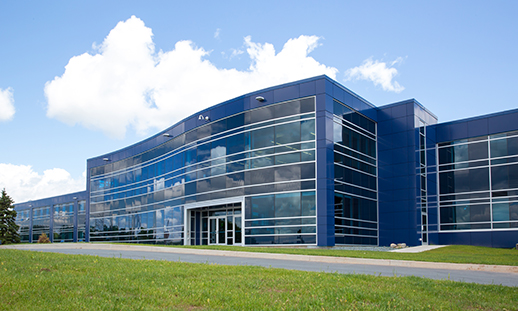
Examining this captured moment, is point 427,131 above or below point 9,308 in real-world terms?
above

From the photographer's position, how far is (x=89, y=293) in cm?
779

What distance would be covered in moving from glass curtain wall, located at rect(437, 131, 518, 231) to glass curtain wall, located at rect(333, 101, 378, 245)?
5.14m

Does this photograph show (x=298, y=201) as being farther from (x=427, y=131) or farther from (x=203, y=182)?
→ (x=427, y=131)

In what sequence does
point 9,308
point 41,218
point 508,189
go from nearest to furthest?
point 9,308
point 508,189
point 41,218

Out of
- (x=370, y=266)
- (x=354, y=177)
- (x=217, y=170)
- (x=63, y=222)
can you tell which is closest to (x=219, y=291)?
(x=370, y=266)

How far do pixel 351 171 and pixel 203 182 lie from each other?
1105cm

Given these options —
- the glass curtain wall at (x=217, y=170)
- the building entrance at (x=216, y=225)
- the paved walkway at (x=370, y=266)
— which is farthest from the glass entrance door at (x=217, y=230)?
the paved walkway at (x=370, y=266)

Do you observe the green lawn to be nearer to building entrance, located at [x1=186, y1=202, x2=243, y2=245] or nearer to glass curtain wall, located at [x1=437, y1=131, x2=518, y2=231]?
building entrance, located at [x1=186, y1=202, x2=243, y2=245]

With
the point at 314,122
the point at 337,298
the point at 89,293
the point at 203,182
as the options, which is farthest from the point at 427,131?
the point at 89,293

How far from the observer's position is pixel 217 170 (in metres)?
32.2

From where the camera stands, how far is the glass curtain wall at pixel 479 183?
29.1 meters

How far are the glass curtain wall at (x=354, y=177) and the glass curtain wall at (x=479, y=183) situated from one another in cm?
514

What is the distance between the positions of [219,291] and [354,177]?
22.3 m

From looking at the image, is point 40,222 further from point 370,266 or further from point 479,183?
point 370,266
